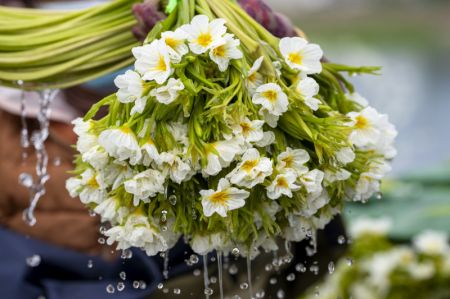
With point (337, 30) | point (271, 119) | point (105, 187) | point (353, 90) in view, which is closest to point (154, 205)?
point (105, 187)

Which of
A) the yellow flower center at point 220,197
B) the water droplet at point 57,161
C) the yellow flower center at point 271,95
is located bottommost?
the water droplet at point 57,161

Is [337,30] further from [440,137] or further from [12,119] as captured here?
[12,119]

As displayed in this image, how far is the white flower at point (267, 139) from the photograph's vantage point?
3.00ft

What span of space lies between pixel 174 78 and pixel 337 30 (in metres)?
7.46

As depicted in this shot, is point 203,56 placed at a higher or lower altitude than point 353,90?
higher

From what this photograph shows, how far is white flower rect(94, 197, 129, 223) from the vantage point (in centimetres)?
95

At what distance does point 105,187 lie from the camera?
954mm

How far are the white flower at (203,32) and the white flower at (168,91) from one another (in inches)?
2.1

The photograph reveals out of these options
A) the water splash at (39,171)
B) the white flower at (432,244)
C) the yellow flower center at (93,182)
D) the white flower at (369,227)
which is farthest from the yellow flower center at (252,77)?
the white flower at (369,227)

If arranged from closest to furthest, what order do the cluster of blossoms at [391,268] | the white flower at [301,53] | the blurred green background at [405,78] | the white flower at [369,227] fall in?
the white flower at [301,53], the cluster of blossoms at [391,268], the white flower at [369,227], the blurred green background at [405,78]

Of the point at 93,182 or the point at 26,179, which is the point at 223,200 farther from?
the point at 26,179

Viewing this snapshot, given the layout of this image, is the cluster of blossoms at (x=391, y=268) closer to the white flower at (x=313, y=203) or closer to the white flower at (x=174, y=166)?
the white flower at (x=313, y=203)

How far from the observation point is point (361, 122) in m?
1.00

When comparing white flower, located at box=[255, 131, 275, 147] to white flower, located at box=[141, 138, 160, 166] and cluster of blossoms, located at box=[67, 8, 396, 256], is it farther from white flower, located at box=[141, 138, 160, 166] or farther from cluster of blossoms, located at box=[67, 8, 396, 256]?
white flower, located at box=[141, 138, 160, 166]
